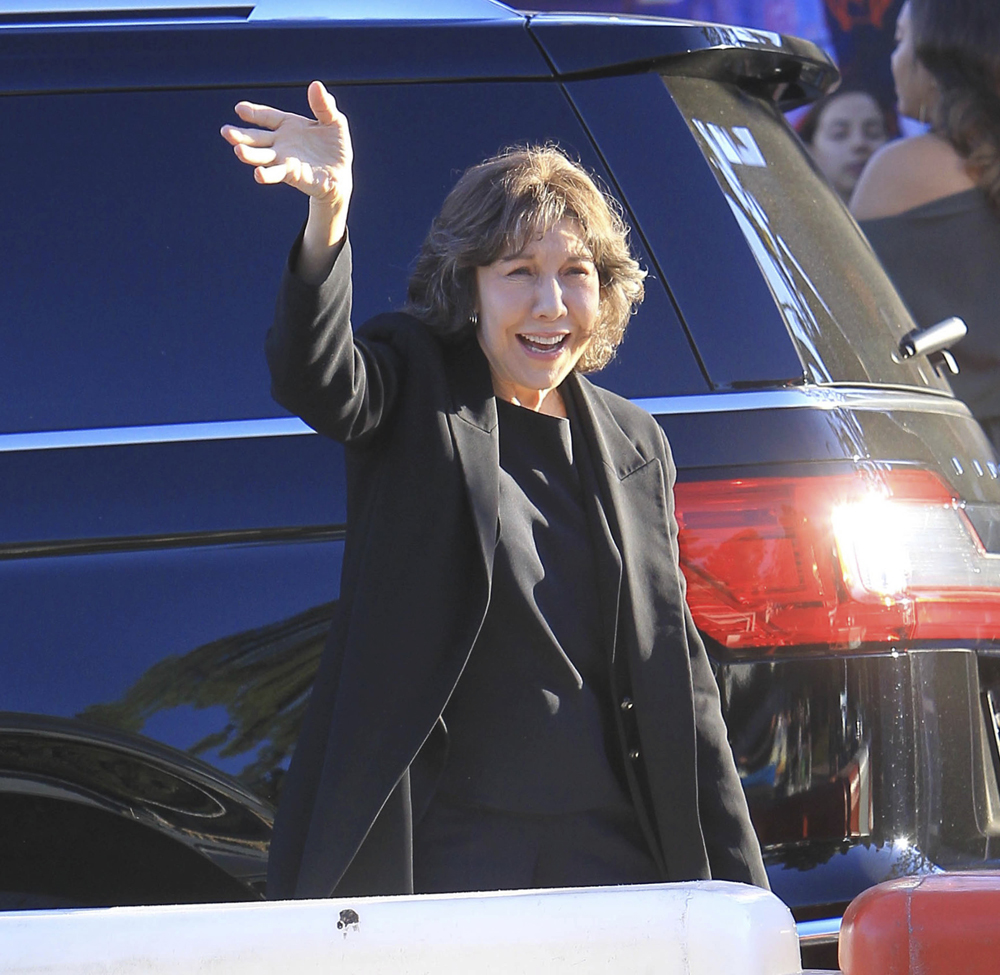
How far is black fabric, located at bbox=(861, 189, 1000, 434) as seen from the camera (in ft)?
14.5

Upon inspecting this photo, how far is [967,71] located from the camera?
4.44m

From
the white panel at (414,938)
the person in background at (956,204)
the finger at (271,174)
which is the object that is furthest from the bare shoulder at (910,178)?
the white panel at (414,938)

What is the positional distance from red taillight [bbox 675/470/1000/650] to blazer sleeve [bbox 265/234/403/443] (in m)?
0.63

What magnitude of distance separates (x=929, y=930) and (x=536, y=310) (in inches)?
43.4

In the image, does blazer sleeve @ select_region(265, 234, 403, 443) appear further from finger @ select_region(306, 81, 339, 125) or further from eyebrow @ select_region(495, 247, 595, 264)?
eyebrow @ select_region(495, 247, 595, 264)

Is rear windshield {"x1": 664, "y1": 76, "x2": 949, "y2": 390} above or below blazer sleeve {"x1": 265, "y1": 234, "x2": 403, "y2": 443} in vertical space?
above

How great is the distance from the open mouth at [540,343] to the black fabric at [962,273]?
8.55ft

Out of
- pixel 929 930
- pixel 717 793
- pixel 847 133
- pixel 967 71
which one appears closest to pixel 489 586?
pixel 717 793

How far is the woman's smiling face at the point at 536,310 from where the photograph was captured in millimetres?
2082

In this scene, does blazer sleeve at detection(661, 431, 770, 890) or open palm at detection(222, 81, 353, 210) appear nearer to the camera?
open palm at detection(222, 81, 353, 210)

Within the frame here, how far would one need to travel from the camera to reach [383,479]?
198cm

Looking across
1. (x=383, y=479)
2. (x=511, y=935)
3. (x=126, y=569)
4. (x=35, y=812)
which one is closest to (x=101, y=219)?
(x=126, y=569)

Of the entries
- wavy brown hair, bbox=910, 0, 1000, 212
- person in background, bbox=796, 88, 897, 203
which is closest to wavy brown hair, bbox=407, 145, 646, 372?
wavy brown hair, bbox=910, 0, 1000, 212

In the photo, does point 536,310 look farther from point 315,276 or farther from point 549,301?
point 315,276
